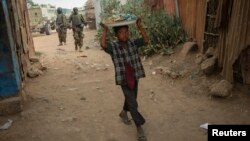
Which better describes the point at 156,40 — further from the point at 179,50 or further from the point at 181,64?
the point at 181,64

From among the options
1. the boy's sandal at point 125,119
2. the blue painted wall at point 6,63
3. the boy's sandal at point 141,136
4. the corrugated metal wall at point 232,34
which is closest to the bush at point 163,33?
the corrugated metal wall at point 232,34

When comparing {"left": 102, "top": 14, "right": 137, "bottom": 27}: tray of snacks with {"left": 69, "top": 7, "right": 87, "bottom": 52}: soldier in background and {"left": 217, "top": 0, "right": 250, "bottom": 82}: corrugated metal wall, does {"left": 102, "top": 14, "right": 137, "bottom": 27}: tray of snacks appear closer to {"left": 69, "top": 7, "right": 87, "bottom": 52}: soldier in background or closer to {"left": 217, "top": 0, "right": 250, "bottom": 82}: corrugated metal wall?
{"left": 217, "top": 0, "right": 250, "bottom": 82}: corrugated metal wall

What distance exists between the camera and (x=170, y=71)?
754cm

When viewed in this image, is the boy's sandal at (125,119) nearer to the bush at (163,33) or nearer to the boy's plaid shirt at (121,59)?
the boy's plaid shirt at (121,59)

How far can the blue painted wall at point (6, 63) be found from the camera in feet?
18.2

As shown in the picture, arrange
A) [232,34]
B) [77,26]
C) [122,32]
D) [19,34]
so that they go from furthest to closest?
[77,26]
[19,34]
[232,34]
[122,32]

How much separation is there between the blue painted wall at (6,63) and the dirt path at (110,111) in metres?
0.47

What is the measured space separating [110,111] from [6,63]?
6.66 feet

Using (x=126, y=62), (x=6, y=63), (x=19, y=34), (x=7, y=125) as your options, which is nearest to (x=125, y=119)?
(x=126, y=62)

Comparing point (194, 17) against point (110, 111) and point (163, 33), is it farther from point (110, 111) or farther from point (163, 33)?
point (110, 111)

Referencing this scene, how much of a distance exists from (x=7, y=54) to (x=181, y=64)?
404 centimetres

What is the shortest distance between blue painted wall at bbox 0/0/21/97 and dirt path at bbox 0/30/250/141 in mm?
466

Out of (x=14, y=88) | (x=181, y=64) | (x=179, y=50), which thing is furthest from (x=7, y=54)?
(x=179, y=50)

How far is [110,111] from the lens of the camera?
18.5ft
